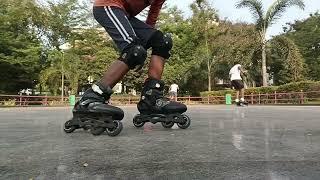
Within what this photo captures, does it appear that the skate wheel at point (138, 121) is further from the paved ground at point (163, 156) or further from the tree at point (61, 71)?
Answer: the tree at point (61, 71)

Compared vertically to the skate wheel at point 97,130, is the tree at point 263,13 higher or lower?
higher

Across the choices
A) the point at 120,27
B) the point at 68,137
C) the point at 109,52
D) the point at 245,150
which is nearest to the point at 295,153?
the point at 245,150

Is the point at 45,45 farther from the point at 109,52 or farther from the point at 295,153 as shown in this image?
the point at 295,153

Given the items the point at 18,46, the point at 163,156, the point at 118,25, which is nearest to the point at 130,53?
the point at 118,25

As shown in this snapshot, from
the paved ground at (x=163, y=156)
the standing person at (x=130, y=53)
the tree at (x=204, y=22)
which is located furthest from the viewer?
the tree at (x=204, y=22)

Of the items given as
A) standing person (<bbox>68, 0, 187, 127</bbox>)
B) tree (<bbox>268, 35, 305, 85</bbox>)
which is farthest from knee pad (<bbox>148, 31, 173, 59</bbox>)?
tree (<bbox>268, 35, 305, 85</bbox>)

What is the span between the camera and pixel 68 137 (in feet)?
10.9

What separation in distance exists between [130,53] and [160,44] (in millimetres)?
504

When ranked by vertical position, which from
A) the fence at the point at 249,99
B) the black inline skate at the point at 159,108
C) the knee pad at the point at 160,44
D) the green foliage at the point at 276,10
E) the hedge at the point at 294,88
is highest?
the green foliage at the point at 276,10

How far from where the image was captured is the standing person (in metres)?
3.68

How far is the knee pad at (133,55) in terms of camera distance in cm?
371

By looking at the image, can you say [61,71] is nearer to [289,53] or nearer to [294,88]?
[289,53]

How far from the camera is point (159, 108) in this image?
4.09 m

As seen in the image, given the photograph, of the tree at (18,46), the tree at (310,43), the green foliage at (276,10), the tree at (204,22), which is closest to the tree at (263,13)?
the green foliage at (276,10)
